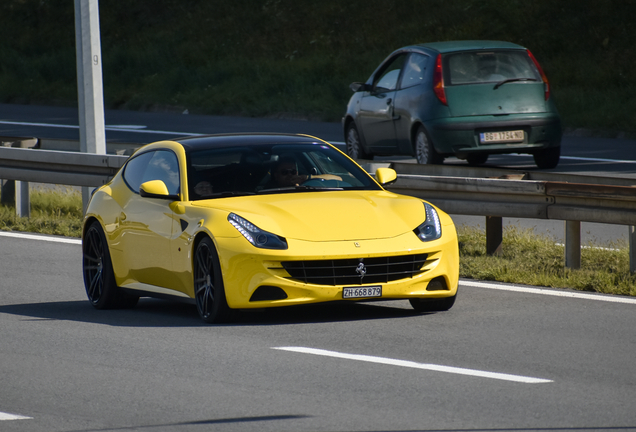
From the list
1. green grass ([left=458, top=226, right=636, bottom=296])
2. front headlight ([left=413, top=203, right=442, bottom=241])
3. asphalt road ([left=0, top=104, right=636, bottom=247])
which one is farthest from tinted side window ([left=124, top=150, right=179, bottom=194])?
asphalt road ([left=0, top=104, right=636, bottom=247])

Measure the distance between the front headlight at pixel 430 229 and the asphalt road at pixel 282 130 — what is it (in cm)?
335

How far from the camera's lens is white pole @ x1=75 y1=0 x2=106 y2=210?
15070mm

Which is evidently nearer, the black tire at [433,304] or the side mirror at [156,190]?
the black tire at [433,304]

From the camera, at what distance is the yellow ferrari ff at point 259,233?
→ 345 inches

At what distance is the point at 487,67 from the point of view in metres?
17.1

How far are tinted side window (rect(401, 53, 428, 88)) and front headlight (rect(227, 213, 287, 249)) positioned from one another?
8.67 m

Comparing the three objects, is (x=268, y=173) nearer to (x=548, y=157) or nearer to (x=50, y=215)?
(x=50, y=215)

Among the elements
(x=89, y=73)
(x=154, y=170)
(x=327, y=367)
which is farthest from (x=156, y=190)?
(x=89, y=73)

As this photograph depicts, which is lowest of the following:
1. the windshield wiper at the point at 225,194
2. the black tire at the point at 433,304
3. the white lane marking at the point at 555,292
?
the white lane marking at the point at 555,292

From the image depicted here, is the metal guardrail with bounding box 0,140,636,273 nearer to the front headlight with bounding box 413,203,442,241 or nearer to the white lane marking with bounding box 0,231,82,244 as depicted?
the white lane marking with bounding box 0,231,82,244

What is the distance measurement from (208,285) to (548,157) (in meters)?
9.54

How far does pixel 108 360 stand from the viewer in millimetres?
7820

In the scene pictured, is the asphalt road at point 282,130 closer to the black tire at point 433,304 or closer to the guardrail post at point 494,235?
the guardrail post at point 494,235

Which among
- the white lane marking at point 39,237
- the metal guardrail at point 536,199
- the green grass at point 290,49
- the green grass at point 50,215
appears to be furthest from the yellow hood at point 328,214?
the green grass at point 290,49
